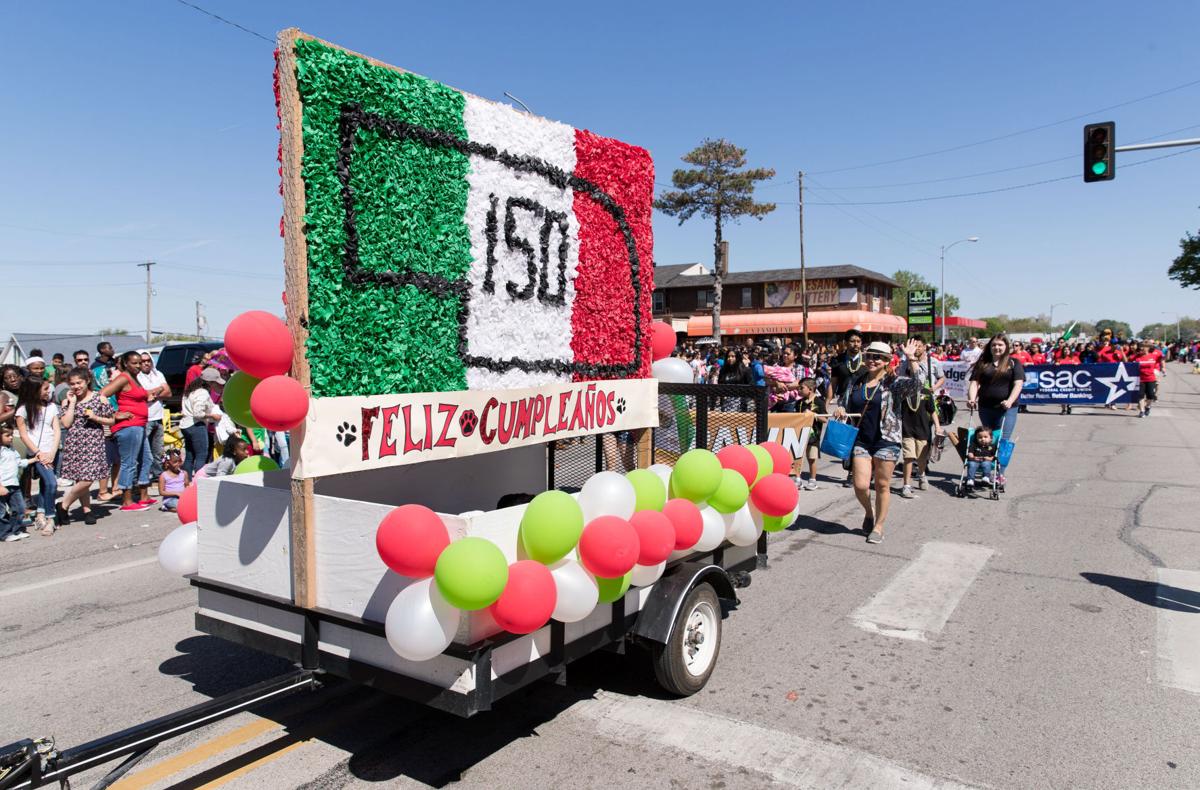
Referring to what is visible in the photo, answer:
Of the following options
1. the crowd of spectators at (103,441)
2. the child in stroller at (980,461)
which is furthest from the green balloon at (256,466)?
the child in stroller at (980,461)

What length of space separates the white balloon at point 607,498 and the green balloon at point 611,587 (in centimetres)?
28

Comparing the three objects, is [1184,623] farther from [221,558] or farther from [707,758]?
[221,558]

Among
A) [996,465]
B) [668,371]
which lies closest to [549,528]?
[668,371]

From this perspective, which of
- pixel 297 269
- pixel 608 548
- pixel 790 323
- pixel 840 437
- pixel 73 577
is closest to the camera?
pixel 608 548

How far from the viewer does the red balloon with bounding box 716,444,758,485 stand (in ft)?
14.4

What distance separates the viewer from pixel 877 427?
7.18 meters

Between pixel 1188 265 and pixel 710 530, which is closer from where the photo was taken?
pixel 710 530

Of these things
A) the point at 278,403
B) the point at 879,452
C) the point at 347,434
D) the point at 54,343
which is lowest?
the point at 879,452

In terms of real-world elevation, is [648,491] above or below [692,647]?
above

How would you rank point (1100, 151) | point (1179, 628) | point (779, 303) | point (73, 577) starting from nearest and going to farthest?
point (1179, 628) < point (73, 577) < point (1100, 151) < point (779, 303)

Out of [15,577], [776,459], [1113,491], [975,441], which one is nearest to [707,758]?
[776,459]

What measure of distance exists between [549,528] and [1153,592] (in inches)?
206

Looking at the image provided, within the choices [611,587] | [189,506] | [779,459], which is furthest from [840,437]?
[189,506]

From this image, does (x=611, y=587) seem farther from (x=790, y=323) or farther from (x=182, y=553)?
(x=790, y=323)
